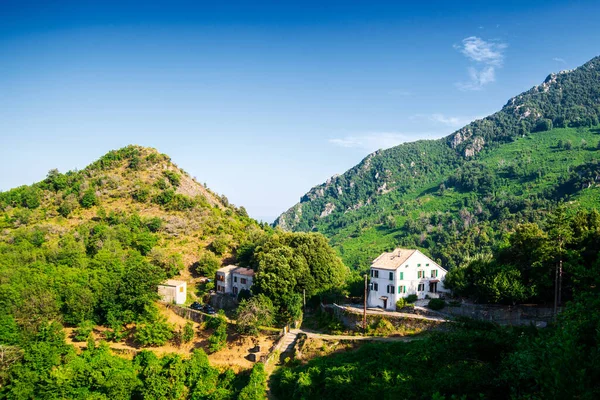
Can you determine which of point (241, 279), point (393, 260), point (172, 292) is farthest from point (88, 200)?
point (393, 260)

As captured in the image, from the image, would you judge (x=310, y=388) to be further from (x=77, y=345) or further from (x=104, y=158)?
(x=104, y=158)

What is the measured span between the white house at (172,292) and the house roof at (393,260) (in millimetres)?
27677

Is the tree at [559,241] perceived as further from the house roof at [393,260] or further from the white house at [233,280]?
→ the white house at [233,280]

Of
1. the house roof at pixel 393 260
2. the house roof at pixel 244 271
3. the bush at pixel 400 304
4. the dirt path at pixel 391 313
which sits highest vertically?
the house roof at pixel 393 260

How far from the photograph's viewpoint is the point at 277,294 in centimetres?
5209

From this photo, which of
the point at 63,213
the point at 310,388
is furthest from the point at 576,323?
the point at 63,213

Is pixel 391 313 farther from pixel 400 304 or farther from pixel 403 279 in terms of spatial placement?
pixel 403 279

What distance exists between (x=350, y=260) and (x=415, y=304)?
3294 inches

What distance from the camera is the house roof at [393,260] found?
4912 centimetres

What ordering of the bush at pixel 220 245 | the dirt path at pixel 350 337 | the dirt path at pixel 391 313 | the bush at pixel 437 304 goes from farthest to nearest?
the bush at pixel 220 245 → the bush at pixel 437 304 → the dirt path at pixel 391 313 → the dirt path at pixel 350 337

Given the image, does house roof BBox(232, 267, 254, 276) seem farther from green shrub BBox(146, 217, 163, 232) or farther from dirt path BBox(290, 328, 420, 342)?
green shrub BBox(146, 217, 163, 232)

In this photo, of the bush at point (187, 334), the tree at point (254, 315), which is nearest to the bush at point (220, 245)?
the bush at point (187, 334)

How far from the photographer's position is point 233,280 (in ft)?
209

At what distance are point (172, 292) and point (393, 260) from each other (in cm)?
3086
